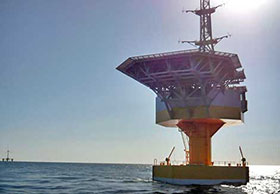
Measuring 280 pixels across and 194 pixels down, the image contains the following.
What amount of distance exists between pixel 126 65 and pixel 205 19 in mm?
16180

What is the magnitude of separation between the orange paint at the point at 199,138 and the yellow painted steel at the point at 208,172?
2739 millimetres

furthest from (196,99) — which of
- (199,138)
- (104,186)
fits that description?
(104,186)

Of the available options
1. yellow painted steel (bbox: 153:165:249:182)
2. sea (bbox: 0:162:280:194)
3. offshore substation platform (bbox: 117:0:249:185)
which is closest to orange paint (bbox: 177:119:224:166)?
offshore substation platform (bbox: 117:0:249:185)

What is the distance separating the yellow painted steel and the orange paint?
2.74 metres

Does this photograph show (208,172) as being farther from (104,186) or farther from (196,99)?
(104,186)

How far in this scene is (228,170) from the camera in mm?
43000

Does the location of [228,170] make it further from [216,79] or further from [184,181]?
[216,79]

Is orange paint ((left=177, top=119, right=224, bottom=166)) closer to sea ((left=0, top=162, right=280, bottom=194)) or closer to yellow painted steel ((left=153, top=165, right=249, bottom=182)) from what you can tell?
yellow painted steel ((left=153, top=165, right=249, bottom=182))

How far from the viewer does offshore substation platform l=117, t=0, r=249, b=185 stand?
134 feet

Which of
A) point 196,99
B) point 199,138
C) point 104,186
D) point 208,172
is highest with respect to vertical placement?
point 196,99

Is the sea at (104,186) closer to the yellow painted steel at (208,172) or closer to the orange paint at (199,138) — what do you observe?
the yellow painted steel at (208,172)

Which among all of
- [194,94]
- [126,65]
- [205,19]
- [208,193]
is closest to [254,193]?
[208,193]

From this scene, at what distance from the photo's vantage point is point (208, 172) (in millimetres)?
42219

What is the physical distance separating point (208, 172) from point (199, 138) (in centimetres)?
531
